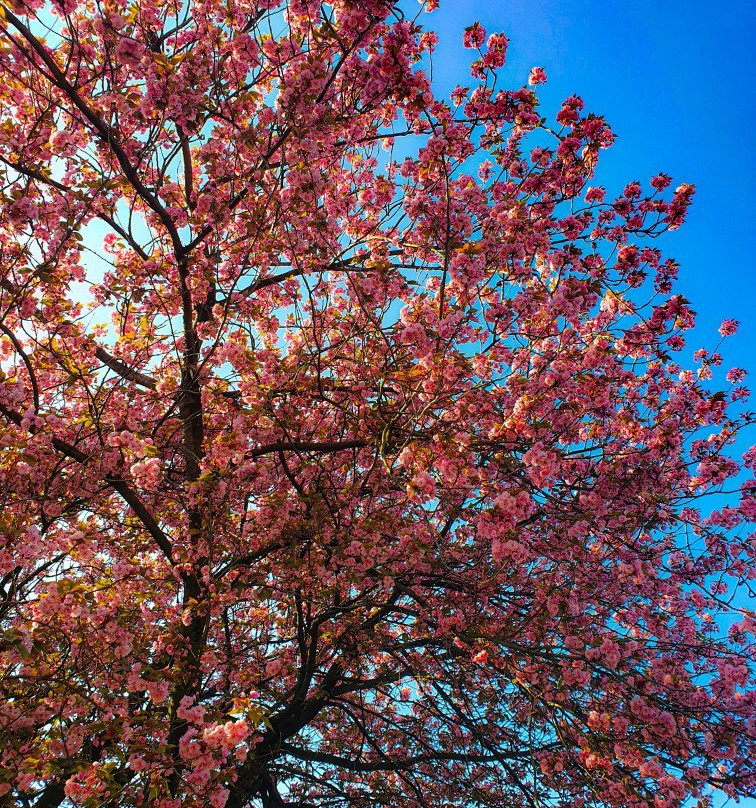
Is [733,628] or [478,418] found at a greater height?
[733,628]

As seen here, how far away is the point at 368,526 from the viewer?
5109 millimetres

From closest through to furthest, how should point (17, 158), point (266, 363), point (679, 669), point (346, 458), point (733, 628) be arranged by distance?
point (17, 158), point (266, 363), point (679, 669), point (346, 458), point (733, 628)

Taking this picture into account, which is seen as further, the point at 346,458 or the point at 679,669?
the point at 346,458

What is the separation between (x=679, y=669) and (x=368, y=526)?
4185mm

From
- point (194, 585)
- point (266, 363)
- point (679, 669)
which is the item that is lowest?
point (194, 585)

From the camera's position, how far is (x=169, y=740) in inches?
183

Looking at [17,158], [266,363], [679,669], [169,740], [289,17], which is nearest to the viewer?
[169,740]

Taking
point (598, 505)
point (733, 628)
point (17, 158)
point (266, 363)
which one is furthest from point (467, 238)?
point (733, 628)

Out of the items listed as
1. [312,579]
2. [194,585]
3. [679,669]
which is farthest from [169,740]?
[679,669]

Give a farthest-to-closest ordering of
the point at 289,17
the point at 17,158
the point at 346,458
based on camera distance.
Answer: the point at 346,458 < the point at 289,17 < the point at 17,158

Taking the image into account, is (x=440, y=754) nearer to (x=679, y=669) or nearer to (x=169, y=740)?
(x=679, y=669)

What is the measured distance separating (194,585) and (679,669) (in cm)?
562

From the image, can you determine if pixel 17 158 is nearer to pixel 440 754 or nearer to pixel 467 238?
pixel 467 238

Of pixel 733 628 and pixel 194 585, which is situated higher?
pixel 733 628
